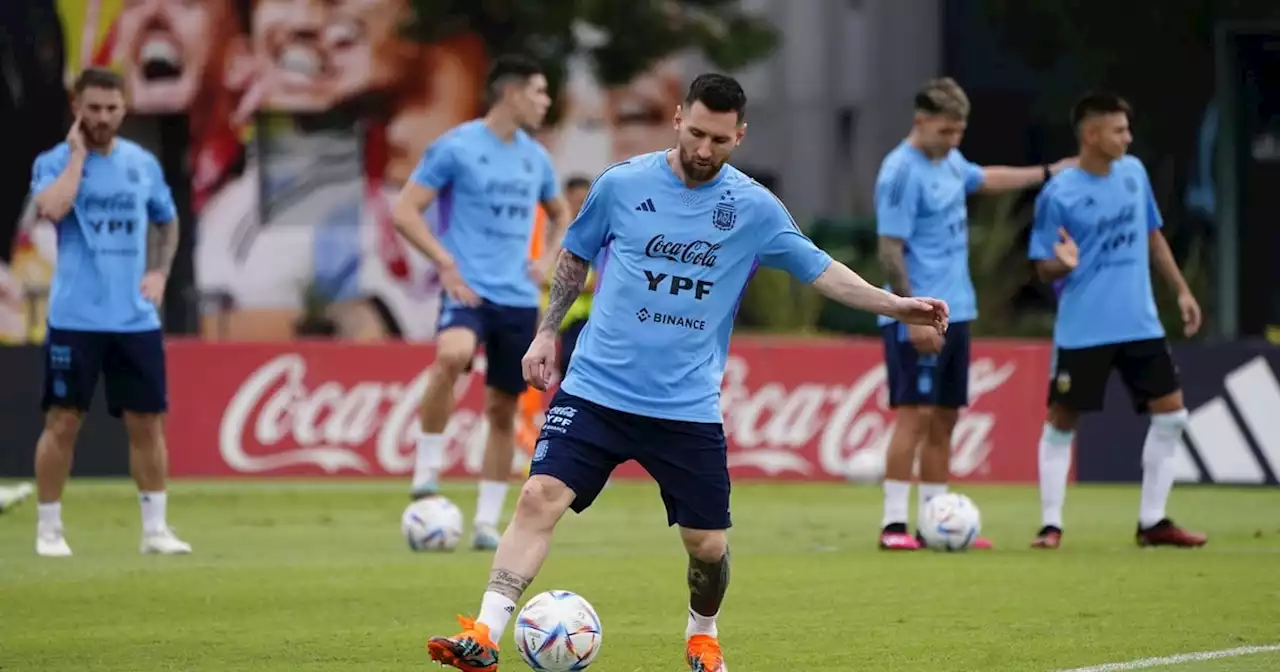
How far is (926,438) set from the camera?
518 inches

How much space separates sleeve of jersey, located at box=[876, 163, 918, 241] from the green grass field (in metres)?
1.82

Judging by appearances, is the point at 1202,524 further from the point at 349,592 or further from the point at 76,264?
the point at 76,264

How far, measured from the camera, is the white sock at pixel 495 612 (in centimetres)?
766

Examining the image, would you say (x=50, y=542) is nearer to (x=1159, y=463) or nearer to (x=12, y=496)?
(x=12, y=496)

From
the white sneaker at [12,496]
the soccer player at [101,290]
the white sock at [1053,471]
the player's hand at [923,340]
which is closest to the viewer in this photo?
the player's hand at [923,340]

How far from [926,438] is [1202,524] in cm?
265

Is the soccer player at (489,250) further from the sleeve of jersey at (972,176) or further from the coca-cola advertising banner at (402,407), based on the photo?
the coca-cola advertising banner at (402,407)

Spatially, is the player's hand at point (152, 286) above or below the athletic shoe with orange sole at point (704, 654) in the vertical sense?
above

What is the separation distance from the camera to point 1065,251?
12.8 meters

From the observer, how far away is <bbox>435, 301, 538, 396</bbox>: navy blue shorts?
12.9 metres

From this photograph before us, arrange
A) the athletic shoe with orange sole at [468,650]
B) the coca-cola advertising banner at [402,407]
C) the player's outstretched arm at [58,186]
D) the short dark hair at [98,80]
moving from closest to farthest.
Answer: the athletic shoe with orange sole at [468,650], the player's outstretched arm at [58,186], the short dark hair at [98,80], the coca-cola advertising banner at [402,407]

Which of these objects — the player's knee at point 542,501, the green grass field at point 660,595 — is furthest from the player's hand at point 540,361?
the green grass field at point 660,595

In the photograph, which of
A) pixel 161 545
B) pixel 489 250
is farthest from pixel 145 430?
pixel 489 250

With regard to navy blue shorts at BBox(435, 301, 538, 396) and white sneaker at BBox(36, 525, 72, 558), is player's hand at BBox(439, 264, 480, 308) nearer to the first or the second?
navy blue shorts at BBox(435, 301, 538, 396)
